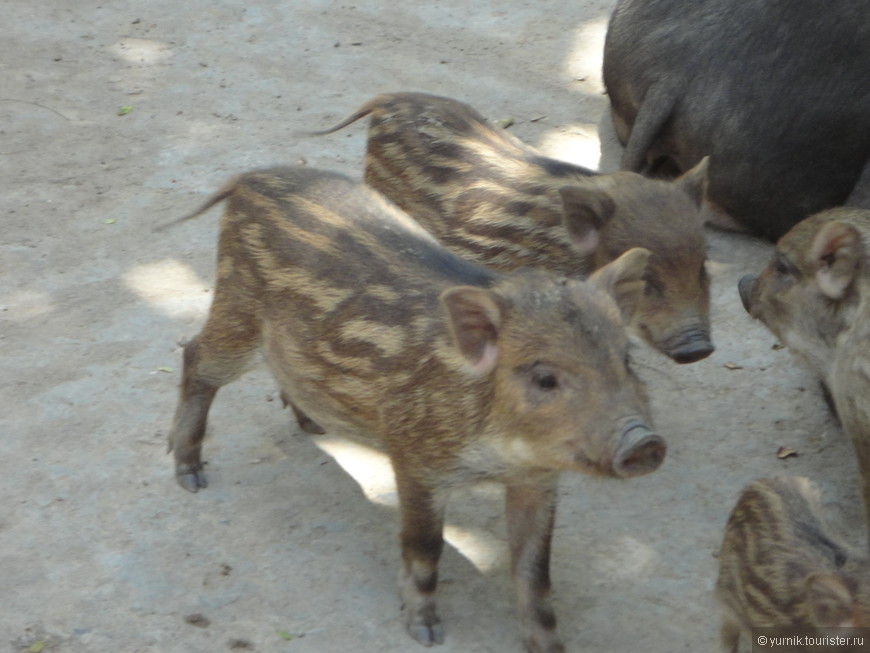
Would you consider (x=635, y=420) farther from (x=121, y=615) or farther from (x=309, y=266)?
(x=121, y=615)

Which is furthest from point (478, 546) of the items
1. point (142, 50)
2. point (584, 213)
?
point (142, 50)

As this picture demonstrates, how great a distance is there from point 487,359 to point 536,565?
58 cm

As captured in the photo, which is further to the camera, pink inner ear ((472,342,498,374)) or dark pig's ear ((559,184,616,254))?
dark pig's ear ((559,184,616,254))

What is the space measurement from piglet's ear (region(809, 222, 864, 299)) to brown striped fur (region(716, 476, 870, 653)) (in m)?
0.79

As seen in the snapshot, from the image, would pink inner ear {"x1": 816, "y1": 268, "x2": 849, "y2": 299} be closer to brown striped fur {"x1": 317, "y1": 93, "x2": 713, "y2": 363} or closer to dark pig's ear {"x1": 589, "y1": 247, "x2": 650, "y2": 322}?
brown striped fur {"x1": 317, "y1": 93, "x2": 713, "y2": 363}

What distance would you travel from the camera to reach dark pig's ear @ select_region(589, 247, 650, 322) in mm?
3170

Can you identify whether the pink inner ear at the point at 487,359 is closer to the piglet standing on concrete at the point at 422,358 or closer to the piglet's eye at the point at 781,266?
the piglet standing on concrete at the point at 422,358

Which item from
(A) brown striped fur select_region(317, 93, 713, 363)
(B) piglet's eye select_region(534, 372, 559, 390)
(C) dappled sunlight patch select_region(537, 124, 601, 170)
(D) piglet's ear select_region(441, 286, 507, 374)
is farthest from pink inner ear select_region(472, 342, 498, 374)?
(C) dappled sunlight patch select_region(537, 124, 601, 170)

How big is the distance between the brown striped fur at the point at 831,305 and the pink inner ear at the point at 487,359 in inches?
43.4

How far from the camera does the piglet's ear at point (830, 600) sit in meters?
2.50

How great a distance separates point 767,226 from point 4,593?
3.14 m

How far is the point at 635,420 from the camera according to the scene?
284 centimetres

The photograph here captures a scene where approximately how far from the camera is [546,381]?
2986mm

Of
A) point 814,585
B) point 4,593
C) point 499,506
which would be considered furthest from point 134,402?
point 814,585
